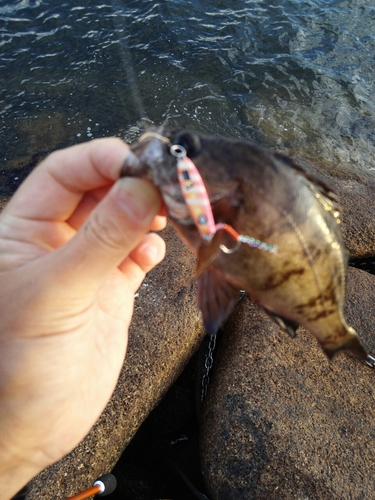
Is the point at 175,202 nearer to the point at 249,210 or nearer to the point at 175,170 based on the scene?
the point at 175,170

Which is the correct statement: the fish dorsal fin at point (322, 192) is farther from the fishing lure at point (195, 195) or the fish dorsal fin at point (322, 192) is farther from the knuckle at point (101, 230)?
the knuckle at point (101, 230)

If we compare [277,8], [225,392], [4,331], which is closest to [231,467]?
[225,392]

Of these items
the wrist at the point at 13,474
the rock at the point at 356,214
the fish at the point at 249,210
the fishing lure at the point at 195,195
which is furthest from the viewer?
the rock at the point at 356,214

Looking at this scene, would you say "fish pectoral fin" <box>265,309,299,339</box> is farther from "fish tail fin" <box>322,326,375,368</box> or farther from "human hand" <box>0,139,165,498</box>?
"human hand" <box>0,139,165,498</box>

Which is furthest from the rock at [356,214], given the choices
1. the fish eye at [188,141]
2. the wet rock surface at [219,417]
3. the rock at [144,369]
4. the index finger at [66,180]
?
the index finger at [66,180]

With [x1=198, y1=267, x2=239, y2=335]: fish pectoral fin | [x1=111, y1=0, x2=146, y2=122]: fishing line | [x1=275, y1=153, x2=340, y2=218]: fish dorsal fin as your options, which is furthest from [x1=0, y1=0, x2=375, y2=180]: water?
[x1=198, y1=267, x2=239, y2=335]: fish pectoral fin

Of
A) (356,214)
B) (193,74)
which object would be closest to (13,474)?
(356,214)
